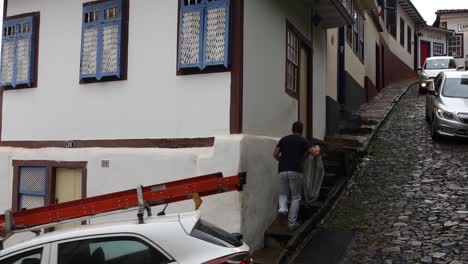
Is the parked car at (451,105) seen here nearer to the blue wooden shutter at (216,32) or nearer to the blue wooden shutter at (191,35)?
the blue wooden shutter at (216,32)

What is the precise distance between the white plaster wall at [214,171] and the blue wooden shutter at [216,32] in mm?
1213

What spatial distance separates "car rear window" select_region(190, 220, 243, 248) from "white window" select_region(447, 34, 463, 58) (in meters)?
38.1

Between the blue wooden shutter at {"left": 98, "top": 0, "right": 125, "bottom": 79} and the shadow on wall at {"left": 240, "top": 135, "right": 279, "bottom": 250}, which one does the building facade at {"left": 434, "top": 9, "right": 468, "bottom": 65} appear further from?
the blue wooden shutter at {"left": 98, "top": 0, "right": 125, "bottom": 79}

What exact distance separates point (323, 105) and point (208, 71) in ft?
17.4

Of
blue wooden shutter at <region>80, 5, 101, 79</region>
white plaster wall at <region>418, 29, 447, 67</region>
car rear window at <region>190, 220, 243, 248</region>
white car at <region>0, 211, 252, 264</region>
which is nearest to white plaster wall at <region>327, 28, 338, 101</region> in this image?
blue wooden shutter at <region>80, 5, 101, 79</region>

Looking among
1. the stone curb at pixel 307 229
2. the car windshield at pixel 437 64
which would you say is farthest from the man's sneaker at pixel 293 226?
the car windshield at pixel 437 64

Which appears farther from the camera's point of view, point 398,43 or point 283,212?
point 398,43

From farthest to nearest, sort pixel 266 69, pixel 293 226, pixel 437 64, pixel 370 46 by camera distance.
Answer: pixel 437 64 → pixel 370 46 → pixel 266 69 → pixel 293 226

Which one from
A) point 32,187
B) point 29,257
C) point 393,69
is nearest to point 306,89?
point 32,187

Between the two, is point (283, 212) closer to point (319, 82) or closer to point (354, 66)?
point (319, 82)

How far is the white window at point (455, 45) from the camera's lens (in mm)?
38844

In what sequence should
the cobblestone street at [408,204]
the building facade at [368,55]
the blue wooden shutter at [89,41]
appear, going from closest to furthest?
the cobblestone street at [408,204], the blue wooden shutter at [89,41], the building facade at [368,55]

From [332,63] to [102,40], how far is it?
6935 mm

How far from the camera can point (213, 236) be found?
459 cm
